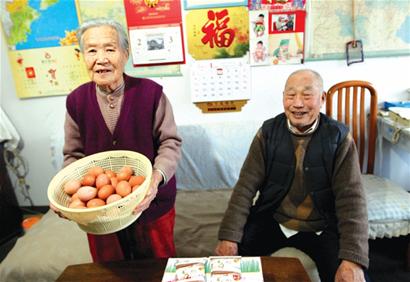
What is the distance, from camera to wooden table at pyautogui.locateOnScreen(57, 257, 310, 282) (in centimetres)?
102

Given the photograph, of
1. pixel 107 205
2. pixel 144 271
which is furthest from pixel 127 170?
pixel 144 271

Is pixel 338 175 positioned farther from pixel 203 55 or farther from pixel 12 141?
pixel 12 141

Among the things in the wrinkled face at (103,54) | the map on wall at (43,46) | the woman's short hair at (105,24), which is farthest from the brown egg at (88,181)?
the map on wall at (43,46)

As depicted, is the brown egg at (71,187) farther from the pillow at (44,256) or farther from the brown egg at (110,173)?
the pillow at (44,256)

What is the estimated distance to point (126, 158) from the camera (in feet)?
3.70

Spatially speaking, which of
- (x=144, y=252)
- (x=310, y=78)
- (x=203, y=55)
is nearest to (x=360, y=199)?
(x=310, y=78)

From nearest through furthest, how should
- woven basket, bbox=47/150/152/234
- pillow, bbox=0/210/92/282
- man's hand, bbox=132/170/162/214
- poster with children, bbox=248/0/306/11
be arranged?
woven basket, bbox=47/150/152/234, man's hand, bbox=132/170/162/214, pillow, bbox=0/210/92/282, poster with children, bbox=248/0/306/11

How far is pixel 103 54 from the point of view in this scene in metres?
1.11

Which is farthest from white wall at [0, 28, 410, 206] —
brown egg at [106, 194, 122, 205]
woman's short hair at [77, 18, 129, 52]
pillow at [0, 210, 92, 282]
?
brown egg at [106, 194, 122, 205]

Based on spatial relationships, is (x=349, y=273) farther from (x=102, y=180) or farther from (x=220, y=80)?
(x=220, y=80)

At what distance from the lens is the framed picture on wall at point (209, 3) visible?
194 cm

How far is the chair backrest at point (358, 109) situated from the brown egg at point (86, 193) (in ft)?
5.27

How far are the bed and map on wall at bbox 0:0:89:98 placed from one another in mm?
925

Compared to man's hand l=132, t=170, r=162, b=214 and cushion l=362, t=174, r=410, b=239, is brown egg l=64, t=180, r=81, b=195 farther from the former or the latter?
cushion l=362, t=174, r=410, b=239
